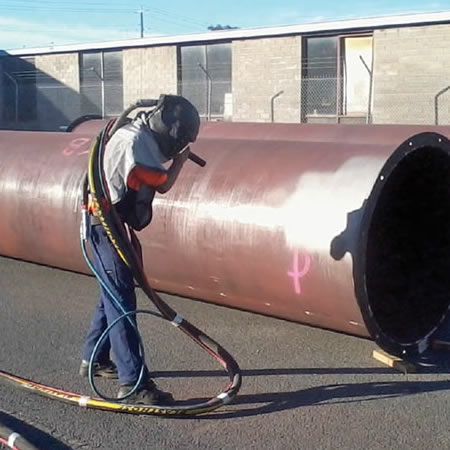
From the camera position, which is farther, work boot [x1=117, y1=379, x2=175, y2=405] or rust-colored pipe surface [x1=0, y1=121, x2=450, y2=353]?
rust-colored pipe surface [x1=0, y1=121, x2=450, y2=353]

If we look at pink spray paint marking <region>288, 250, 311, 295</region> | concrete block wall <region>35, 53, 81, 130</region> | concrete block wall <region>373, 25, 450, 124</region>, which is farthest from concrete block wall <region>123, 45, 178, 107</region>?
pink spray paint marking <region>288, 250, 311, 295</region>

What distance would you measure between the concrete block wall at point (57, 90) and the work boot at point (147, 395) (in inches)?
1056

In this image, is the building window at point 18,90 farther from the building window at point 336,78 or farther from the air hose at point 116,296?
the air hose at point 116,296

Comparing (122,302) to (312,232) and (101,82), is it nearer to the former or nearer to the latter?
(312,232)

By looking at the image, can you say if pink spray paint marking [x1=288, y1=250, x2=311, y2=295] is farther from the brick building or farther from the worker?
the brick building

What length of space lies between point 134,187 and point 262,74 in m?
21.7

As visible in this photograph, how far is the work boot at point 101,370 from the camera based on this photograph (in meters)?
5.18

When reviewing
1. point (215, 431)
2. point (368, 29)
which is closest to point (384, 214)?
point (215, 431)

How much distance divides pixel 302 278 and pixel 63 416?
73.2 inches

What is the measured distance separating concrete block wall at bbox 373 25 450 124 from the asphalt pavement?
53.7ft

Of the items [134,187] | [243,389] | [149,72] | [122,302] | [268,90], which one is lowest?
[243,389]

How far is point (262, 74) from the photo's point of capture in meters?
25.7

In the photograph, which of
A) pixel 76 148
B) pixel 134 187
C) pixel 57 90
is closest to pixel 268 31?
pixel 57 90

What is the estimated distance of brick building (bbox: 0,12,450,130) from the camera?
22312mm
